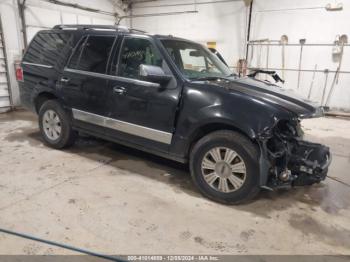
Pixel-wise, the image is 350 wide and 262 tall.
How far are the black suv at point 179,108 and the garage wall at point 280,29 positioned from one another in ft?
15.4

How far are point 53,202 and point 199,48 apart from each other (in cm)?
252

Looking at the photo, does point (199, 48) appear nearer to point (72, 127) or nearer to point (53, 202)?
point (72, 127)

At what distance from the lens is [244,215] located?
2.46 metres

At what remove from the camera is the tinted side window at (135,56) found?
2.92m

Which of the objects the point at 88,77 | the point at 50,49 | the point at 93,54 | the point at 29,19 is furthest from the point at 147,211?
the point at 29,19

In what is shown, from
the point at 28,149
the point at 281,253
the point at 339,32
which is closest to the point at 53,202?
the point at 28,149

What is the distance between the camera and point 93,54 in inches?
132

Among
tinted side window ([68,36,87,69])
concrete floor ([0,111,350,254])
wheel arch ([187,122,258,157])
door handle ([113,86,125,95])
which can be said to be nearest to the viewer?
concrete floor ([0,111,350,254])

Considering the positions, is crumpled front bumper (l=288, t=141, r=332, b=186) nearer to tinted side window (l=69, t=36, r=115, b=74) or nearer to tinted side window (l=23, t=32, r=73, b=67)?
tinted side window (l=69, t=36, r=115, b=74)

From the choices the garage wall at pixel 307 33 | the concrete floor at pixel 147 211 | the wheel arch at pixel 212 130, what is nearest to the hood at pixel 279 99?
the wheel arch at pixel 212 130

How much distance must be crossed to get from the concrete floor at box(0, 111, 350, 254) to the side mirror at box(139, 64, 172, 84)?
1160 mm

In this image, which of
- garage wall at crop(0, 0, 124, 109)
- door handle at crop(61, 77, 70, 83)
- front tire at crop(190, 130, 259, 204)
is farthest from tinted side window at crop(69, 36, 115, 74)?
garage wall at crop(0, 0, 124, 109)

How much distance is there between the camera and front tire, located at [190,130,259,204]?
2.42 m

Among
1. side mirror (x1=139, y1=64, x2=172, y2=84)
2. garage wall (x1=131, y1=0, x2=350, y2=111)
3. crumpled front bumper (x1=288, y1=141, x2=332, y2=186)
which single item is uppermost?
garage wall (x1=131, y1=0, x2=350, y2=111)
